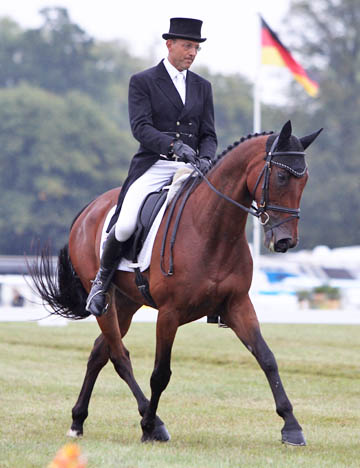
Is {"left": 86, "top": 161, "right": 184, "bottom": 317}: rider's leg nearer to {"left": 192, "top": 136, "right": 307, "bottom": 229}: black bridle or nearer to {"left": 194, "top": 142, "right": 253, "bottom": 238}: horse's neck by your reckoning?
{"left": 194, "top": 142, "right": 253, "bottom": 238}: horse's neck

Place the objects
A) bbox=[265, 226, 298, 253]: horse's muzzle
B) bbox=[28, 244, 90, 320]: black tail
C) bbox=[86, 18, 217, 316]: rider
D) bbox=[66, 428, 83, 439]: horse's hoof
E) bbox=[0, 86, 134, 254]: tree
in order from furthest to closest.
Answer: bbox=[0, 86, 134, 254]: tree < bbox=[28, 244, 90, 320]: black tail < bbox=[66, 428, 83, 439]: horse's hoof < bbox=[86, 18, 217, 316]: rider < bbox=[265, 226, 298, 253]: horse's muzzle

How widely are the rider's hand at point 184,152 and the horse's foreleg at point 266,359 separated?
1249 millimetres

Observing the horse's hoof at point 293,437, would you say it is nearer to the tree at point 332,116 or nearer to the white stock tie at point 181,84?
the white stock tie at point 181,84

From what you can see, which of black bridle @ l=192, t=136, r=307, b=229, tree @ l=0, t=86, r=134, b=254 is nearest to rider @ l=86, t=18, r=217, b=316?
black bridle @ l=192, t=136, r=307, b=229

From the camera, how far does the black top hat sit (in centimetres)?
845

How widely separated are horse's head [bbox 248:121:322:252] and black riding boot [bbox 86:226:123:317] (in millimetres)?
1638

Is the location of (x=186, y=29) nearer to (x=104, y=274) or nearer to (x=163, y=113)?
(x=163, y=113)

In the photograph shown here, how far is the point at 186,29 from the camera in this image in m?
8.46

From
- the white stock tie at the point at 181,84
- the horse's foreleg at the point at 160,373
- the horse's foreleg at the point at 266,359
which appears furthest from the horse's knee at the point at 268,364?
the white stock tie at the point at 181,84

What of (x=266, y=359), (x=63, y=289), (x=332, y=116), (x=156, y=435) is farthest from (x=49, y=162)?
(x=266, y=359)

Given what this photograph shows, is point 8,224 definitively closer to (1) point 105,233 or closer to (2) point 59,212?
(2) point 59,212

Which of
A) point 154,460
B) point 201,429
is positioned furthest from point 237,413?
point 154,460

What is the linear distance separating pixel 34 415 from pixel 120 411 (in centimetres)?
90

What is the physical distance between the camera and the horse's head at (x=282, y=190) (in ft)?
24.1
